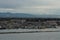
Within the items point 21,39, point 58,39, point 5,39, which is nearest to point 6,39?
point 5,39

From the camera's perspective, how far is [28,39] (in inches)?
190

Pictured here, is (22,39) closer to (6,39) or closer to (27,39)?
(27,39)

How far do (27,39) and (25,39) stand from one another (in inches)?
2.8

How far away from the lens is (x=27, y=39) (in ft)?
15.8

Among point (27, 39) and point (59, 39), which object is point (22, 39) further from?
point (59, 39)

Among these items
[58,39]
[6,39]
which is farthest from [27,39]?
[58,39]

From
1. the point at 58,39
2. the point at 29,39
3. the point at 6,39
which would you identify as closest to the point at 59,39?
the point at 58,39

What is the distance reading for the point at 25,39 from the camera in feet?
15.9

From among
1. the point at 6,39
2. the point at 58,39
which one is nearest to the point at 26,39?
the point at 6,39

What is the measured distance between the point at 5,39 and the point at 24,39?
636 mm

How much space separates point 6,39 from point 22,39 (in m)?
0.53

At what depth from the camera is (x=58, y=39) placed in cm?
475

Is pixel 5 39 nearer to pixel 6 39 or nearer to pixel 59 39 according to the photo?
pixel 6 39

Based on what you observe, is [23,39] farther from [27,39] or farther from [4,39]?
[4,39]
